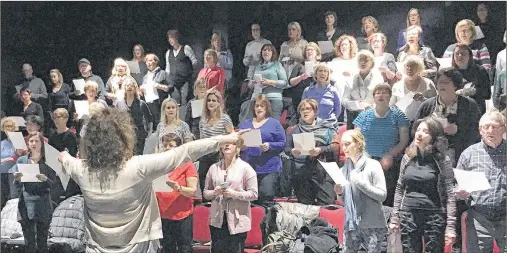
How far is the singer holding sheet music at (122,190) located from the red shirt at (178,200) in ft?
2.15

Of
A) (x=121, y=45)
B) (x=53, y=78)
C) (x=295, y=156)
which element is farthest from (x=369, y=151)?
(x=53, y=78)

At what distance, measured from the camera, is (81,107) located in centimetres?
571

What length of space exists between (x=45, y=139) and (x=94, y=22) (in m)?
1.00

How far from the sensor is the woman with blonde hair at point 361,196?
17.6ft

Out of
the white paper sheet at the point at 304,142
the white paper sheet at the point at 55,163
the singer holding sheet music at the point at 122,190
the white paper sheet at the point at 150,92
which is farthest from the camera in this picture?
the white paper sheet at the point at 55,163

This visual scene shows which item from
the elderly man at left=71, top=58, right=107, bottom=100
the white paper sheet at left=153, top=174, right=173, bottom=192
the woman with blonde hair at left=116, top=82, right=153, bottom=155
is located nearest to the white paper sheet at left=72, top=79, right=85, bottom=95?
the elderly man at left=71, top=58, right=107, bottom=100

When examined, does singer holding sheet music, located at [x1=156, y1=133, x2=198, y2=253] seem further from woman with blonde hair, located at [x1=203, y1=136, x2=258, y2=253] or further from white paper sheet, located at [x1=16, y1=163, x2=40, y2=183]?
white paper sheet, located at [x1=16, y1=163, x2=40, y2=183]

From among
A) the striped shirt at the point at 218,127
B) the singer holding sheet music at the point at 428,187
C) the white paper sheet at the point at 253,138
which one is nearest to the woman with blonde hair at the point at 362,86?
the singer holding sheet music at the point at 428,187

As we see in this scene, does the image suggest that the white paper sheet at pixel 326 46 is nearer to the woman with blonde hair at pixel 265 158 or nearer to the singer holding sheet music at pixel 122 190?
the woman with blonde hair at pixel 265 158

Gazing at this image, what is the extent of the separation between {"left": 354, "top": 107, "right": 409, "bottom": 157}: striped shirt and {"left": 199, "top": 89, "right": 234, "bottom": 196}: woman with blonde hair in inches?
38.9

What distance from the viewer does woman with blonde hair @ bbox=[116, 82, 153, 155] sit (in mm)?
5562

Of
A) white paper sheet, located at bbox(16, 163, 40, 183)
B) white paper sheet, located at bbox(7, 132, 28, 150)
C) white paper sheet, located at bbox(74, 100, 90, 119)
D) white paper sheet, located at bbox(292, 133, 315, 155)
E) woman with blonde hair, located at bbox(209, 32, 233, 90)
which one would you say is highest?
woman with blonde hair, located at bbox(209, 32, 233, 90)

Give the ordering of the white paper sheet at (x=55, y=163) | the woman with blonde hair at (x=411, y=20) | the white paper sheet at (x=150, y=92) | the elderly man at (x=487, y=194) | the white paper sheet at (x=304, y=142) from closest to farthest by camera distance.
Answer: the elderly man at (x=487, y=194), the woman with blonde hair at (x=411, y=20), the white paper sheet at (x=304, y=142), the white paper sheet at (x=150, y=92), the white paper sheet at (x=55, y=163)

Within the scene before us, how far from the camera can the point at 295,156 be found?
5.50 metres
